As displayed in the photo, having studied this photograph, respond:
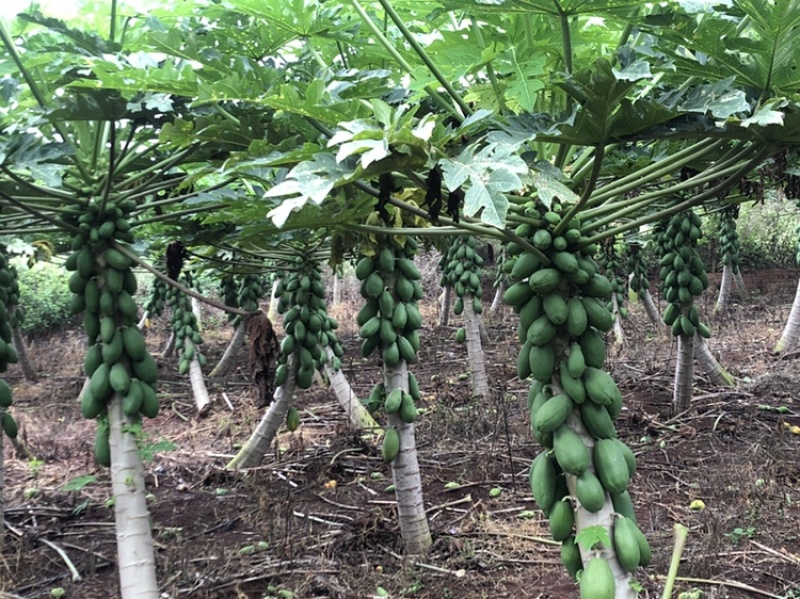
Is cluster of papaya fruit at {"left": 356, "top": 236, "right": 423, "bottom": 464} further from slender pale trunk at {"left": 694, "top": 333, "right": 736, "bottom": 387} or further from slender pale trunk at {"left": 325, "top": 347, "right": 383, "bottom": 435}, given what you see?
slender pale trunk at {"left": 694, "top": 333, "right": 736, "bottom": 387}

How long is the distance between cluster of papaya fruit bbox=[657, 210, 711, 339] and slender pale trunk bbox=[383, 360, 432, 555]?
3.21 m

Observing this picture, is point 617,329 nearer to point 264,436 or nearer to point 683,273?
point 683,273

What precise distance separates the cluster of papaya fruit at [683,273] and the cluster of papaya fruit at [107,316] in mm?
4589

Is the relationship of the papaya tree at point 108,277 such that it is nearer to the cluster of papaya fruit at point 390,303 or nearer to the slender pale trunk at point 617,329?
the cluster of papaya fruit at point 390,303

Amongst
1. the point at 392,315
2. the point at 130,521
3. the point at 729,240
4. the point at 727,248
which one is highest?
the point at 729,240

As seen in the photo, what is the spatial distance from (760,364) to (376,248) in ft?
20.9

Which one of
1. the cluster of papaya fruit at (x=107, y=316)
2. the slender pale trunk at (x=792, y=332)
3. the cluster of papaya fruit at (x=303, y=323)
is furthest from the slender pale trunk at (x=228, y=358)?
the slender pale trunk at (x=792, y=332)

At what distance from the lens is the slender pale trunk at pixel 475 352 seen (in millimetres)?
6961

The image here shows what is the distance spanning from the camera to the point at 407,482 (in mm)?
3648

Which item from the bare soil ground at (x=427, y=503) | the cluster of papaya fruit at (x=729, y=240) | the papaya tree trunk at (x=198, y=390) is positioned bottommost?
the bare soil ground at (x=427, y=503)

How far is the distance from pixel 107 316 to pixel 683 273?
481cm

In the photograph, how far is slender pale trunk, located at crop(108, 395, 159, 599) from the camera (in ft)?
9.23

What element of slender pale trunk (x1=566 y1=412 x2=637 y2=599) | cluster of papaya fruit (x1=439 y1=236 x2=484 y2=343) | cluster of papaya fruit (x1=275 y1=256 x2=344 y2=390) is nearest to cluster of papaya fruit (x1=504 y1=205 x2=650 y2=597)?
slender pale trunk (x1=566 y1=412 x2=637 y2=599)

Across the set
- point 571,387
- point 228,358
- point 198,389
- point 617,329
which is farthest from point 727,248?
point 571,387
